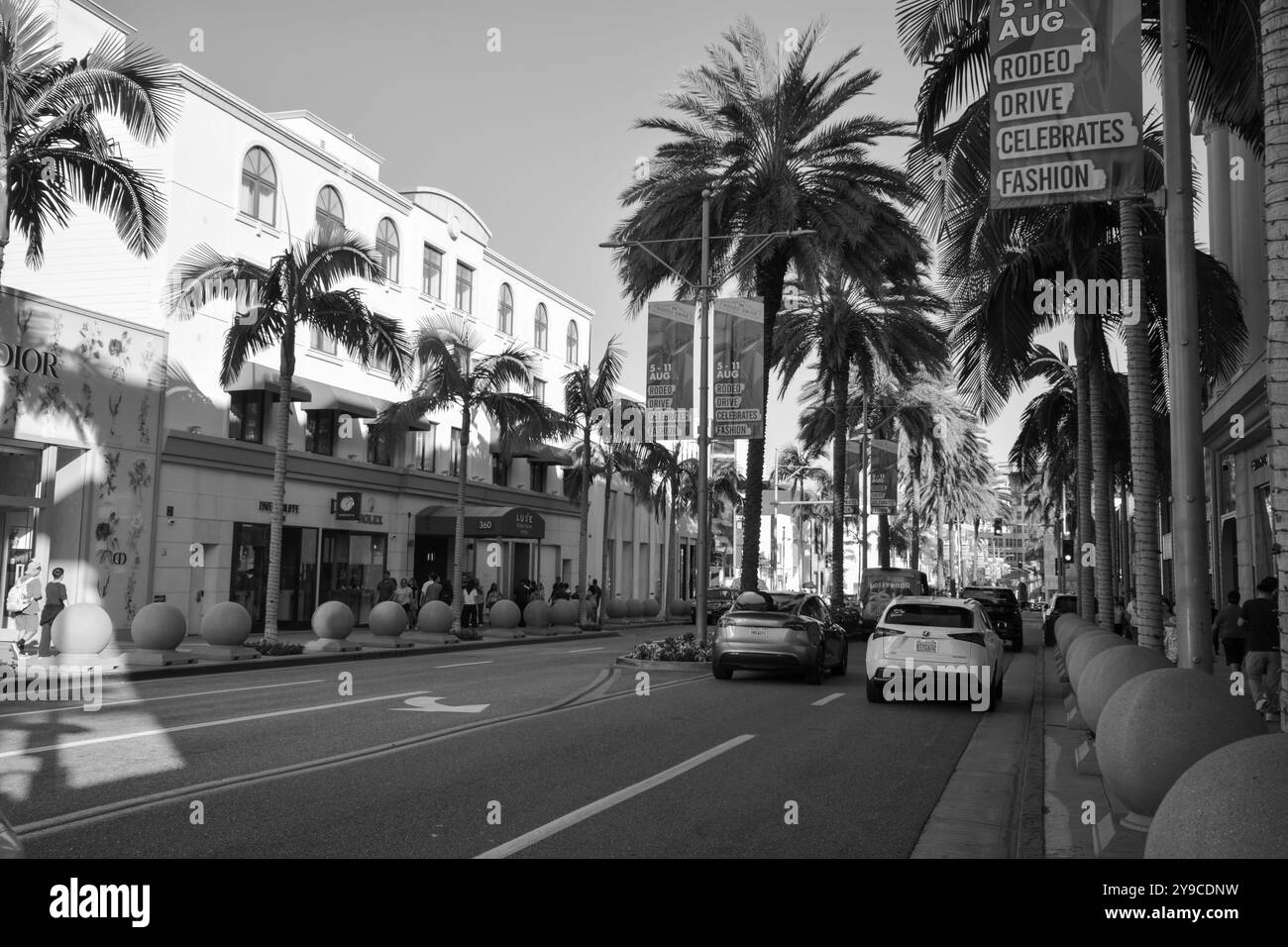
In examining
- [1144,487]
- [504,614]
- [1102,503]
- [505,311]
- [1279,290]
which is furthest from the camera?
[505,311]

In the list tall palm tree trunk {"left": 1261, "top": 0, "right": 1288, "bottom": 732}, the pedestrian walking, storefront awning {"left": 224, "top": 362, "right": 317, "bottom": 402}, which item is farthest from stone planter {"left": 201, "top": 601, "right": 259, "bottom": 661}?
tall palm tree trunk {"left": 1261, "top": 0, "right": 1288, "bottom": 732}

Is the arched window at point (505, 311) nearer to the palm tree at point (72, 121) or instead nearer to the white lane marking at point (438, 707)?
the palm tree at point (72, 121)

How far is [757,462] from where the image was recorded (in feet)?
79.2

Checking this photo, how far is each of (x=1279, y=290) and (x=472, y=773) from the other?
6963 mm

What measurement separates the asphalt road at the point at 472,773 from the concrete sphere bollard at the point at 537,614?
20.4 meters

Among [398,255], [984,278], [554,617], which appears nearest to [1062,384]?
[984,278]

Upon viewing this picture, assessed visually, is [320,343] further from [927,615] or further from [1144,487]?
[1144,487]

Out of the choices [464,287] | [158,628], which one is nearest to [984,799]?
[158,628]

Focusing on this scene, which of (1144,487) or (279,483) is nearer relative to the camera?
(1144,487)

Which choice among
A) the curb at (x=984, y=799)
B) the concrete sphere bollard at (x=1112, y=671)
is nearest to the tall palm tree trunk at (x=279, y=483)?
the curb at (x=984, y=799)

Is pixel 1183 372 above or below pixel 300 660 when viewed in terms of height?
above

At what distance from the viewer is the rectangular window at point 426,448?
131 ft
